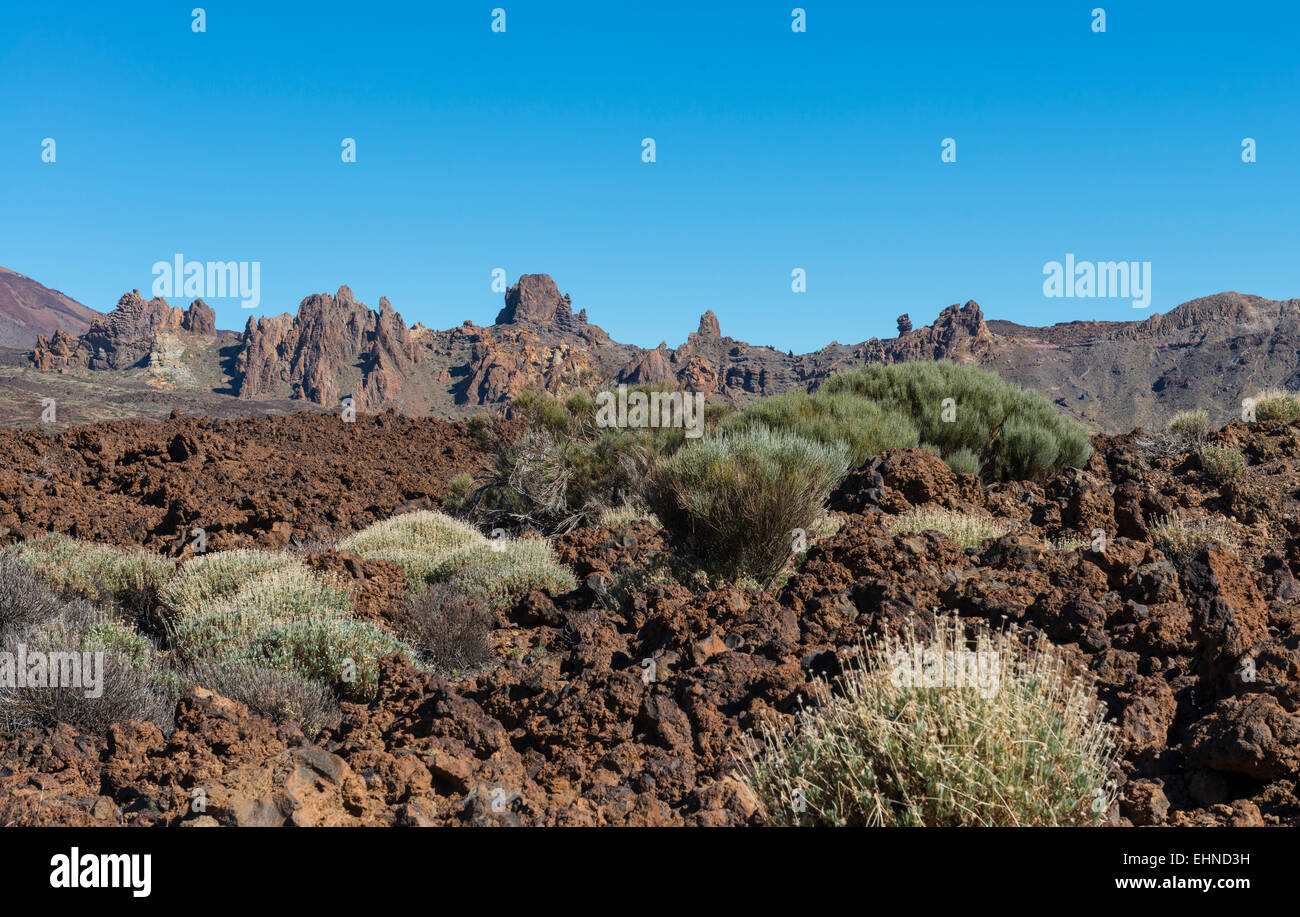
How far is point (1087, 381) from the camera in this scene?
73250 millimetres

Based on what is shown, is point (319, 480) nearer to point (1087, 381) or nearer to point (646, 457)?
point (646, 457)

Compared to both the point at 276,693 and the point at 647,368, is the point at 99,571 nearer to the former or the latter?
the point at 276,693

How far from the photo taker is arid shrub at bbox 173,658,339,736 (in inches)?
183

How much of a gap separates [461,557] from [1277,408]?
12844mm

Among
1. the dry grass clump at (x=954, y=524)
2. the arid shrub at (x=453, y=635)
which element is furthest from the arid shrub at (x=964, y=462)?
the arid shrub at (x=453, y=635)

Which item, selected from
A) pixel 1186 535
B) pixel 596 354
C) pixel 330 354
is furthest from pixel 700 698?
pixel 330 354

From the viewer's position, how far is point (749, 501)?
23.8ft

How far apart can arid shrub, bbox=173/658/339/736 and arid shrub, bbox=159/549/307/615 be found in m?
2.43

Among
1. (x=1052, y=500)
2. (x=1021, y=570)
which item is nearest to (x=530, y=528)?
(x=1052, y=500)

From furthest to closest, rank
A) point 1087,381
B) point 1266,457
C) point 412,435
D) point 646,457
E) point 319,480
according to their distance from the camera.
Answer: point 1087,381 → point 412,435 → point 319,480 → point 646,457 → point 1266,457

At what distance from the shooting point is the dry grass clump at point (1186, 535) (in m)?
6.10

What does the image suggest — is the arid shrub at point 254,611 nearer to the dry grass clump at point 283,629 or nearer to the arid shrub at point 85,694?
the dry grass clump at point 283,629

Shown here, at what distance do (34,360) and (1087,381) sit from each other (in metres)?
104

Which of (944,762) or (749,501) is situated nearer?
(944,762)
